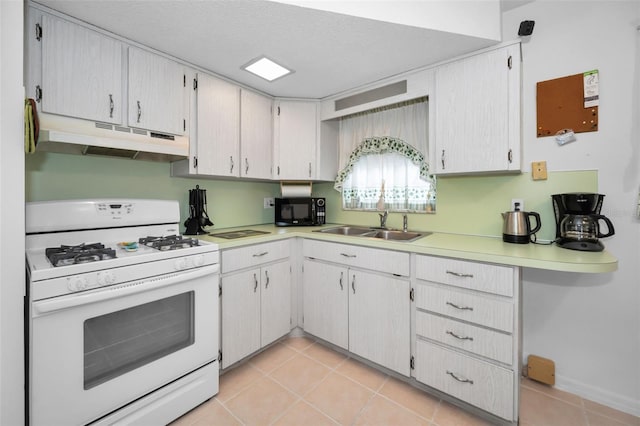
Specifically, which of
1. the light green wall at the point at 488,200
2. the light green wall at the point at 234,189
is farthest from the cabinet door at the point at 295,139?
the light green wall at the point at 488,200

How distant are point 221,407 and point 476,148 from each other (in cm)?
231

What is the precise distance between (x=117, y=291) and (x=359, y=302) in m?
1.45

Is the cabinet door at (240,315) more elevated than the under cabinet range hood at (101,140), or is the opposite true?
the under cabinet range hood at (101,140)

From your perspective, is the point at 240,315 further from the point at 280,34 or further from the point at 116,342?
the point at 280,34

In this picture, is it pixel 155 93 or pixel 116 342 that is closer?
pixel 116 342

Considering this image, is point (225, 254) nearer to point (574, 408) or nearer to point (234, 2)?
point (234, 2)

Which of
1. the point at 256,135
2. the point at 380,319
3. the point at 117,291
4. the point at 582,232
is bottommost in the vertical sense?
the point at 380,319

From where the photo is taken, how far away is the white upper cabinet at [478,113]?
1.68m

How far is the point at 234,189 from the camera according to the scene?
102 inches

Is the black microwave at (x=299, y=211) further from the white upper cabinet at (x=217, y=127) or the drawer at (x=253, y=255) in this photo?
the white upper cabinet at (x=217, y=127)

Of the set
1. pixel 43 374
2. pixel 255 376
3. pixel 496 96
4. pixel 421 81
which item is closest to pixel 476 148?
pixel 496 96

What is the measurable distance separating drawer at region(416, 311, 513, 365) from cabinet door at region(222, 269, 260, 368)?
45.5 inches

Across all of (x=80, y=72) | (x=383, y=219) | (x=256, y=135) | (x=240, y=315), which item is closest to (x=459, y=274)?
(x=383, y=219)

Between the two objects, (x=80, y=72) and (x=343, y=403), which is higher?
(x=80, y=72)
